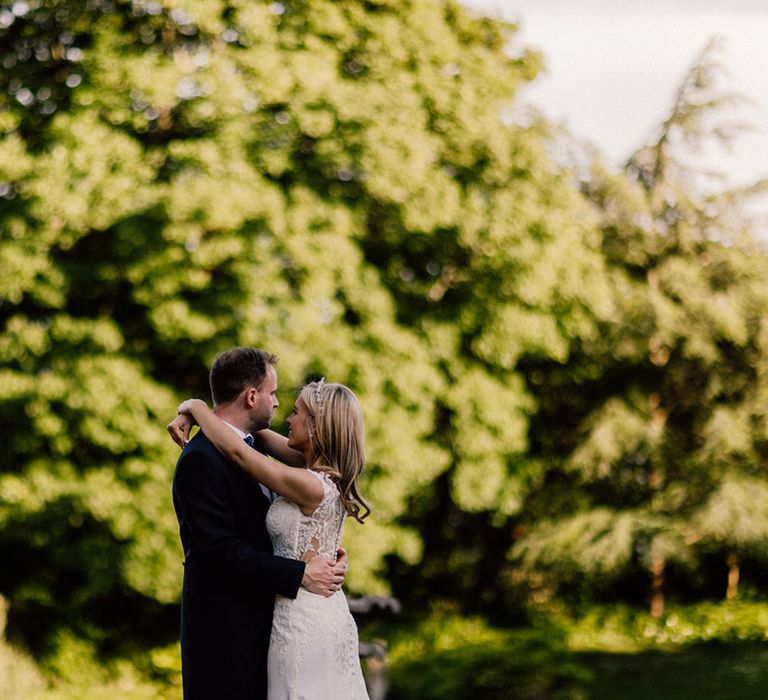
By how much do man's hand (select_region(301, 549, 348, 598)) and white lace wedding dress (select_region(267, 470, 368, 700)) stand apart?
3 centimetres

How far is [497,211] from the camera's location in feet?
45.8

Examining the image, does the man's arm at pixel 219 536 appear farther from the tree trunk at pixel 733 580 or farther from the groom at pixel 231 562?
the tree trunk at pixel 733 580

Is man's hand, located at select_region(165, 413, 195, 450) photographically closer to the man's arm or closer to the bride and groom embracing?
the bride and groom embracing

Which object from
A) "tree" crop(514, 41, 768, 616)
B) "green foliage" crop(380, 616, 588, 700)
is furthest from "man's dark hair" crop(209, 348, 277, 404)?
"tree" crop(514, 41, 768, 616)

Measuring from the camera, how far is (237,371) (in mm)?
4012

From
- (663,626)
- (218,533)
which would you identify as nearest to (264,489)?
(218,533)

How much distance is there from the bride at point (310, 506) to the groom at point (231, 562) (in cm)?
6

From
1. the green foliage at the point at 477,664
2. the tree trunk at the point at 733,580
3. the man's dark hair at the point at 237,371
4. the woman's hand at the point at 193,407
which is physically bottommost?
the green foliage at the point at 477,664

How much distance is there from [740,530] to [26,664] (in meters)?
10.2

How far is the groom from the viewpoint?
12.5 ft

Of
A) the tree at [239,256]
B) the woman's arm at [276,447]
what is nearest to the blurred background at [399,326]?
the tree at [239,256]

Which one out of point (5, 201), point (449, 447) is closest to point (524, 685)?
point (449, 447)

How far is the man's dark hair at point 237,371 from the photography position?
399 centimetres

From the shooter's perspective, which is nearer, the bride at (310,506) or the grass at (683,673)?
the bride at (310,506)
